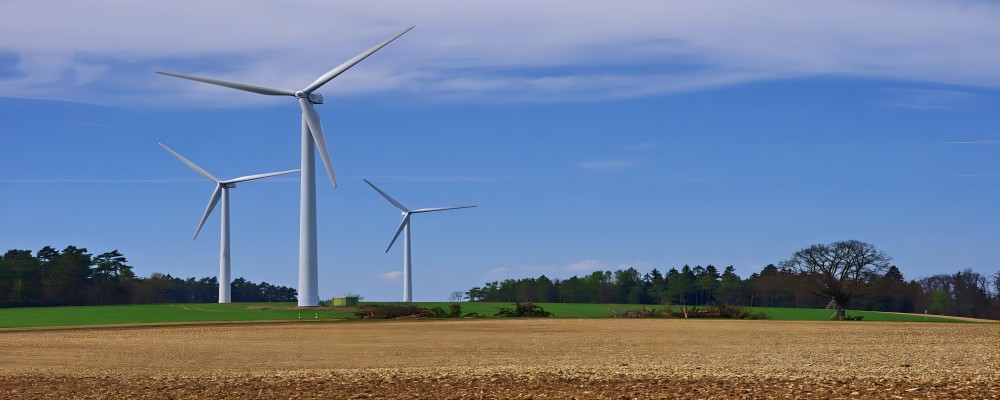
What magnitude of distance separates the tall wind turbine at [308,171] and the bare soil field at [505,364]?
33.5m

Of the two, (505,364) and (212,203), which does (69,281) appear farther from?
(505,364)

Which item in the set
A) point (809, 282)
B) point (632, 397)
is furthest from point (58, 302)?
point (632, 397)

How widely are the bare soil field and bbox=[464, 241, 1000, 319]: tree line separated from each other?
27.5 metres

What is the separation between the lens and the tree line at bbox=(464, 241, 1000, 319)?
77.1m

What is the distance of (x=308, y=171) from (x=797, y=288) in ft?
131

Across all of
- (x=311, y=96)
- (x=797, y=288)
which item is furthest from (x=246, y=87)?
(x=797, y=288)

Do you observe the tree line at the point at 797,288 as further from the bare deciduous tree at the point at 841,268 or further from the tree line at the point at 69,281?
the tree line at the point at 69,281

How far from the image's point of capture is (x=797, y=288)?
272 ft

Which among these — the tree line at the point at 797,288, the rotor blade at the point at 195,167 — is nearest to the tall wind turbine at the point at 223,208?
the rotor blade at the point at 195,167

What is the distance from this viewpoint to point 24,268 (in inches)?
5030

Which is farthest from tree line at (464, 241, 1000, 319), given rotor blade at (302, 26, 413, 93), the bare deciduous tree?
rotor blade at (302, 26, 413, 93)

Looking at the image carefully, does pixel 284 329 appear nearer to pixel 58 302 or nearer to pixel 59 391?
pixel 59 391

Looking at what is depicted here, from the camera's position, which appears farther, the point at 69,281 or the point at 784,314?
the point at 69,281

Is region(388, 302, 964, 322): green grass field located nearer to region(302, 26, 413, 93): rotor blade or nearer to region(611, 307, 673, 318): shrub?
region(611, 307, 673, 318): shrub
